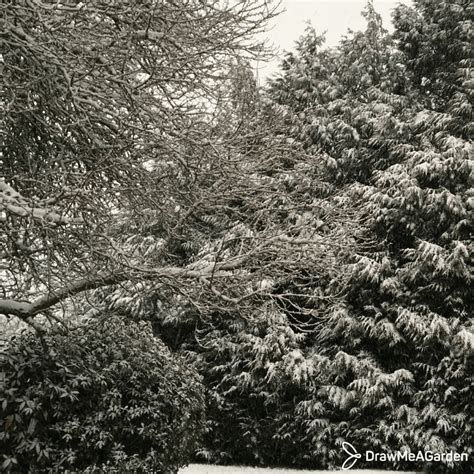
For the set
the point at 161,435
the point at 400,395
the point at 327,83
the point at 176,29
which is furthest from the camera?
the point at 327,83

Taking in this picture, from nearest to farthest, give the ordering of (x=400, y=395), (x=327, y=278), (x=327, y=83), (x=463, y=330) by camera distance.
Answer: (x=463, y=330) < (x=400, y=395) < (x=327, y=278) < (x=327, y=83)

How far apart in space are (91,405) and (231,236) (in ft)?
20.6

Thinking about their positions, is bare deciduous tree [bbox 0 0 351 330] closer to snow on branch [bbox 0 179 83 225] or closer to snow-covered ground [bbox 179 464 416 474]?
snow on branch [bbox 0 179 83 225]

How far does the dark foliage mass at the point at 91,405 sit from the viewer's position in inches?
180

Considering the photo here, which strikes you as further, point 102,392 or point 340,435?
point 340,435

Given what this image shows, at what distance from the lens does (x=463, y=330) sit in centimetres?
979

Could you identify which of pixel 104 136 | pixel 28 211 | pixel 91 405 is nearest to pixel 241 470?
pixel 91 405

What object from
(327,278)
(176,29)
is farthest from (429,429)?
(176,29)

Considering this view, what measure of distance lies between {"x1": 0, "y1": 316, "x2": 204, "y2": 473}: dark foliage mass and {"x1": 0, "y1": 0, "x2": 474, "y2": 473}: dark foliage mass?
2 cm

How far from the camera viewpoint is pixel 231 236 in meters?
11.0

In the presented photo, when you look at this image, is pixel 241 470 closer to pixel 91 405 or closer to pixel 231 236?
pixel 231 236

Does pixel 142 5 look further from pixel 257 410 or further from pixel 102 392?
pixel 257 410

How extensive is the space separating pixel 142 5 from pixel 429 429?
835cm

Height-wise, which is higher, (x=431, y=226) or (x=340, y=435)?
(x=431, y=226)
